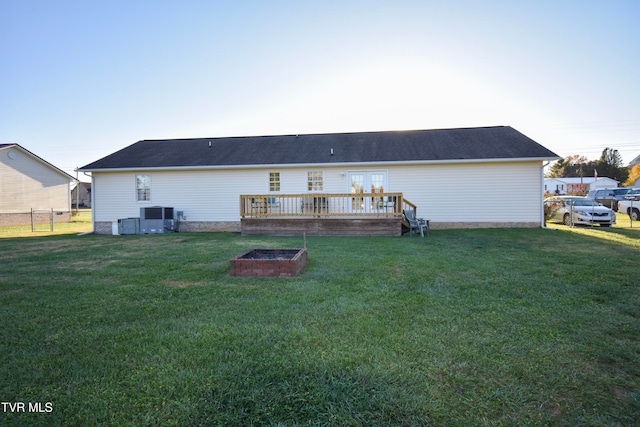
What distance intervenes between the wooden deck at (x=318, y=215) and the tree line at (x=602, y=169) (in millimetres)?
50264

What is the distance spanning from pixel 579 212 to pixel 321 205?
40.4 ft

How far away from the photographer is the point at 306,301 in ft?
13.2

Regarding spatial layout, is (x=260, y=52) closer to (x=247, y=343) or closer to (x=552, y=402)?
(x=247, y=343)

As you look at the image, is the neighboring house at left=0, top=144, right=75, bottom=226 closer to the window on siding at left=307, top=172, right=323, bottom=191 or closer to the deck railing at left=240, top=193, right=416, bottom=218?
the deck railing at left=240, top=193, right=416, bottom=218

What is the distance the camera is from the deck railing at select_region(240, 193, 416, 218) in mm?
11617

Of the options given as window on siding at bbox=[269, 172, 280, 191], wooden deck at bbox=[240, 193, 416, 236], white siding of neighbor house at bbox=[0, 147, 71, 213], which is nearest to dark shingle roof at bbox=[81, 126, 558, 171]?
window on siding at bbox=[269, 172, 280, 191]

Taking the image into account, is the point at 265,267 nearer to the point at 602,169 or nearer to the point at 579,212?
the point at 579,212

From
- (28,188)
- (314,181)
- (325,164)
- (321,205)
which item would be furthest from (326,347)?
(28,188)

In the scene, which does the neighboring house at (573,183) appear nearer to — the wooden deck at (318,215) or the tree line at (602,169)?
the tree line at (602,169)

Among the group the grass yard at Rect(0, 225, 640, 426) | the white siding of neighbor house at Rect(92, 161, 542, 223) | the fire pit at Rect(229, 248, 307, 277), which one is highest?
the white siding of neighbor house at Rect(92, 161, 542, 223)

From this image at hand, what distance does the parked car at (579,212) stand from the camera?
1383 centimetres

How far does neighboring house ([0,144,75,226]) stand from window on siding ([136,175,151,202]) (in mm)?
9359

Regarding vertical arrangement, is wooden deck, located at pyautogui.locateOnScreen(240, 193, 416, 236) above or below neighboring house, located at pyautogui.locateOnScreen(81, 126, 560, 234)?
below

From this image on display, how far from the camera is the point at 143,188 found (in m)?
14.7
